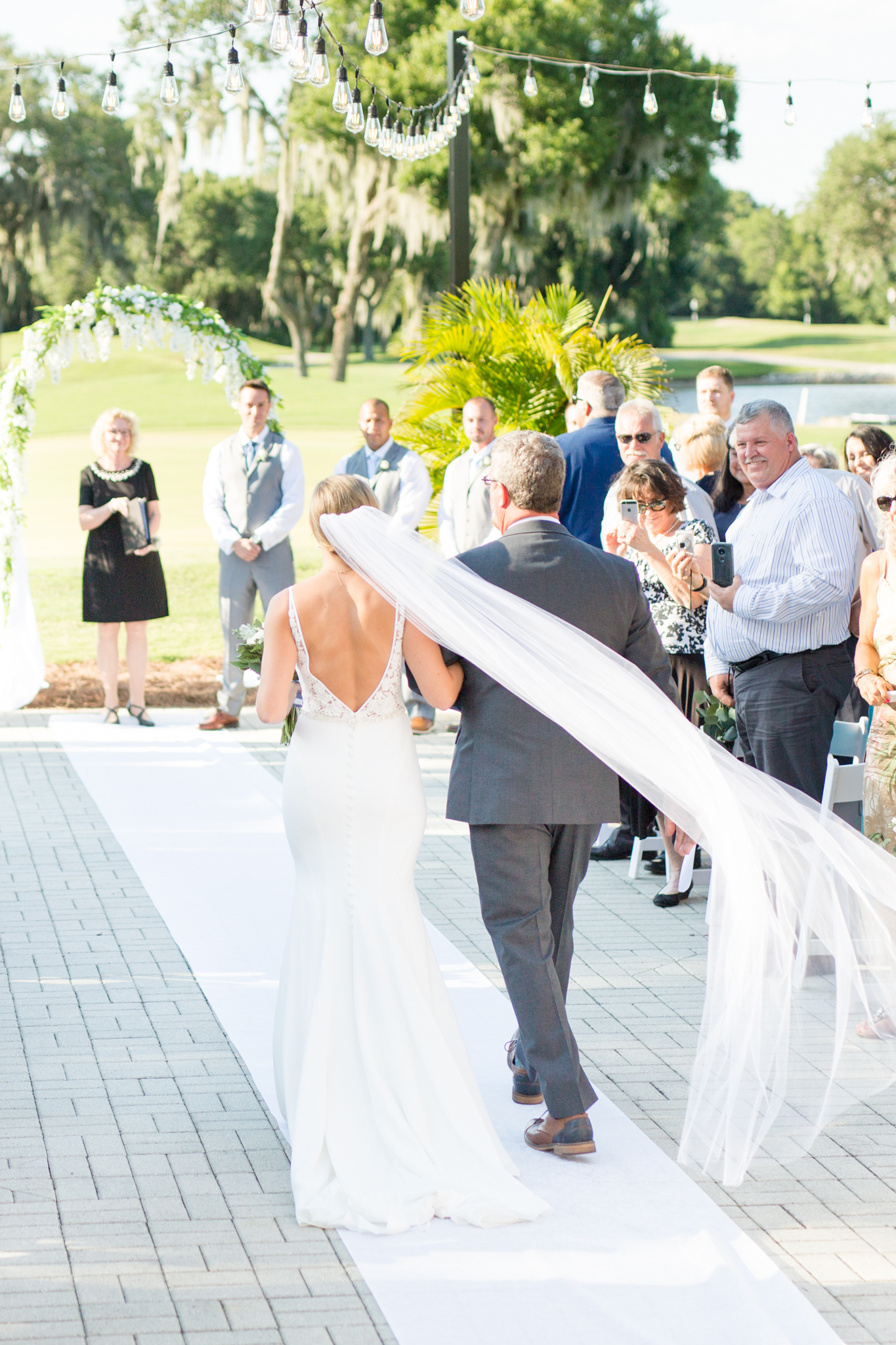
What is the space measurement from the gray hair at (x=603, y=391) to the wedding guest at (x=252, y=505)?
293 centimetres

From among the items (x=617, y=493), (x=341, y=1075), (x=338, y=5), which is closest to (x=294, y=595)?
(x=341, y=1075)

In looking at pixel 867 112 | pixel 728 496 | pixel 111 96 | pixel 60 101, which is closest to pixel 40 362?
pixel 60 101

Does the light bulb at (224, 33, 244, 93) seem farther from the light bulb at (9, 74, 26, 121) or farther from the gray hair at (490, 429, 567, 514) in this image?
the gray hair at (490, 429, 567, 514)

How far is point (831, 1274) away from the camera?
11.1 feet

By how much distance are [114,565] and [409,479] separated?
2.22 meters

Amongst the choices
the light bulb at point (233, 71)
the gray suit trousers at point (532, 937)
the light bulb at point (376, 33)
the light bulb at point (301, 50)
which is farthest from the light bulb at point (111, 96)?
the gray suit trousers at point (532, 937)

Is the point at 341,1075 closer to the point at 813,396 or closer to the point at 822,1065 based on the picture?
the point at 822,1065

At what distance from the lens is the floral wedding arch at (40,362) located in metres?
10.7

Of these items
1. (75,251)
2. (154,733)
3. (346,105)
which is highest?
(75,251)

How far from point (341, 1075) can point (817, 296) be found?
68.0 metres

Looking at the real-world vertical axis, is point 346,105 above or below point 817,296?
below

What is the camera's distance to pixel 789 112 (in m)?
10.9

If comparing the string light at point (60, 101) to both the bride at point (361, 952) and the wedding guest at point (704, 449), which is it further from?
the bride at point (361, 952)

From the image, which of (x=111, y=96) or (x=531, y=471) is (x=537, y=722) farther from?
(x=111, y=96)
